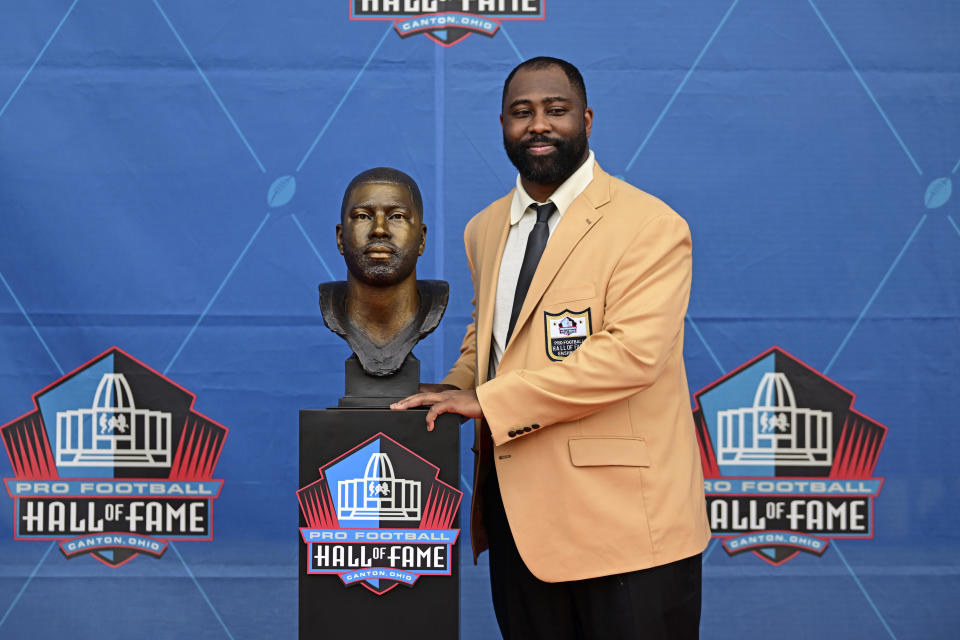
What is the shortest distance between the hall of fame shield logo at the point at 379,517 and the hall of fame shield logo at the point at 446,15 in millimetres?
1539

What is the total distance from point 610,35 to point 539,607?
5.98ft

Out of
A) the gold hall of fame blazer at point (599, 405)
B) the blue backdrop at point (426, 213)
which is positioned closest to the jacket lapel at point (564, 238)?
the gold hall of fame blazer at point (599, 405)

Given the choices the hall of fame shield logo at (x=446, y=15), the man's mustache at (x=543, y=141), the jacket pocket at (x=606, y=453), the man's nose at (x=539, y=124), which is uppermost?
the hall of fame shield logo at (x=446, y=15)

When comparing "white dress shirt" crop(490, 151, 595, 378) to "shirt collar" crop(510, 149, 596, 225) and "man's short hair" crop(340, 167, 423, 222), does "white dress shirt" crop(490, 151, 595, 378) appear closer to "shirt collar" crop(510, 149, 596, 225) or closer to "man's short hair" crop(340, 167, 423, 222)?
"shirt collar" crop(510, 149, 596, 225)

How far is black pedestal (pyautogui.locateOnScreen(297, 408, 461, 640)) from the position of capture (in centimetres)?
175

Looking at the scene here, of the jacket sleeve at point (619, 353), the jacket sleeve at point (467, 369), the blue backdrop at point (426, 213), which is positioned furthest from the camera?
the blue backdrop at point (426, 213)

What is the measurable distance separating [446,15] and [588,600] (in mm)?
1874

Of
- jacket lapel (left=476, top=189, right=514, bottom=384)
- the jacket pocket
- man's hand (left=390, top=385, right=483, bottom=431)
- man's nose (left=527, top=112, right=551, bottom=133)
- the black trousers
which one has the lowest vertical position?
the black trousers

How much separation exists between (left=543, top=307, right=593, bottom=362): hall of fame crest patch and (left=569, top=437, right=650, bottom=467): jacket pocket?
181mm

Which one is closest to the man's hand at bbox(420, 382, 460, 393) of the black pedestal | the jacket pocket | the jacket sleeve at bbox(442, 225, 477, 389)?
the jacket sleeve at bbox(442, 225, 477, 389)

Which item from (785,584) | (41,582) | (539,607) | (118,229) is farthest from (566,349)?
(41,582)

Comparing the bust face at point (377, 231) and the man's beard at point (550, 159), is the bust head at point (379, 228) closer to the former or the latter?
the bust face at point (377, 231)

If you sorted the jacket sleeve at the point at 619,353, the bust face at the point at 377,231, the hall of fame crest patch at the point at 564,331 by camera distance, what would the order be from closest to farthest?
the jacket sleeve at the point at 619,353, the hall of fame crest patch at the point at 564,331, the bust face at the point at 377,231

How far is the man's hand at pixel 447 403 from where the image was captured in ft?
5.54
